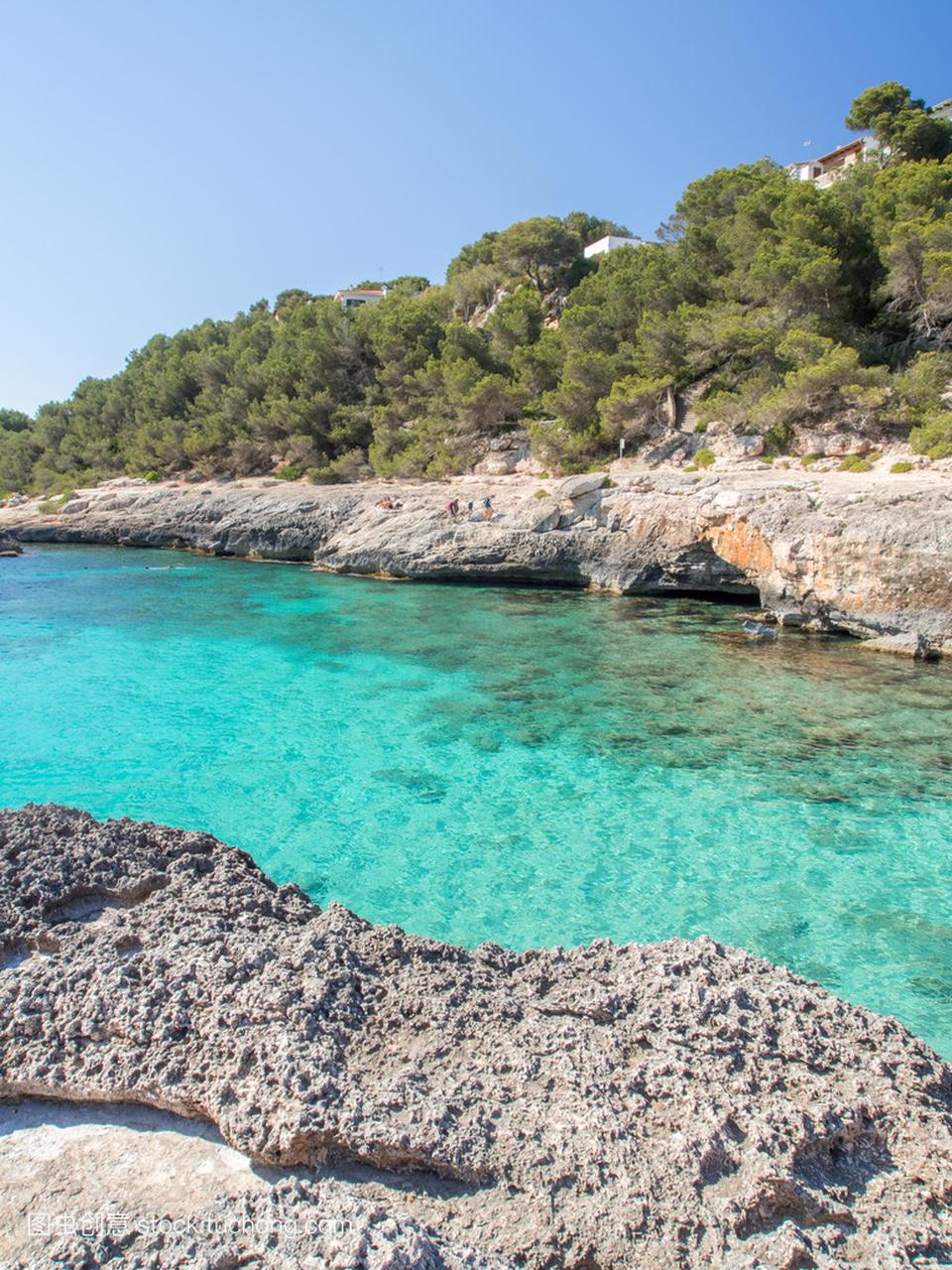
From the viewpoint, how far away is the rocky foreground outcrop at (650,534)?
41.9 ft

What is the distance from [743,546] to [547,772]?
9544 millimetres

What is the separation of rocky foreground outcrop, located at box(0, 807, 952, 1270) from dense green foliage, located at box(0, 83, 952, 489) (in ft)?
55.4

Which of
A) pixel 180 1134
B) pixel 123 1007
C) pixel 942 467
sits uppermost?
pixel 942 467

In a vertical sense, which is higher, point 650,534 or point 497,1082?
point 650,534

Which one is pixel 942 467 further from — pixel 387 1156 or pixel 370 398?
pixel 370 398

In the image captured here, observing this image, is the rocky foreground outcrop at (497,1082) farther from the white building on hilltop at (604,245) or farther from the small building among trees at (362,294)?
the small building among trees at (362,294)

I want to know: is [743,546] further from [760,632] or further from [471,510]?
[471,510]

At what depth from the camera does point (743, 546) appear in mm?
15516

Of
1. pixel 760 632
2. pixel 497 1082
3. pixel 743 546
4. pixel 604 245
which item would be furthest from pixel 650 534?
pixel 604 245

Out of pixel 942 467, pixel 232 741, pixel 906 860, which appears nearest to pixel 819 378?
pixel 942 467

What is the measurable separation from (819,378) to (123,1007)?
2024 cm

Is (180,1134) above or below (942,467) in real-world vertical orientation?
below

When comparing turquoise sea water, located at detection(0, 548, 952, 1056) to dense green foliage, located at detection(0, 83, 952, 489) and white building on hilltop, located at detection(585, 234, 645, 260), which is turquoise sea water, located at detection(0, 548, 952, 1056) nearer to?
dense green foliage, located at detection(0, 83, 952, 489)

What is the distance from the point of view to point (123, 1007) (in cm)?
262
